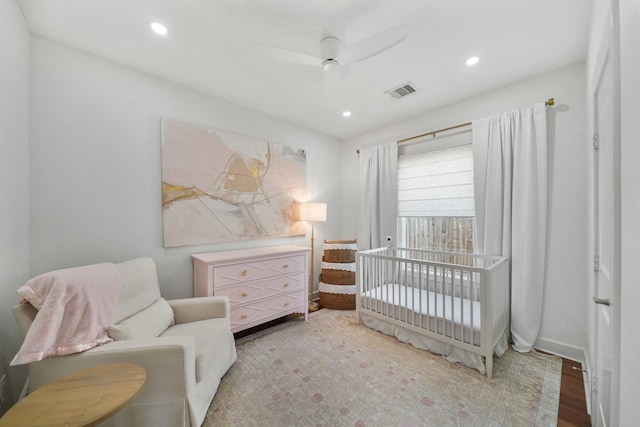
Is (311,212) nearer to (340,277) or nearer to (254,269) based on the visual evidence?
(340,277)

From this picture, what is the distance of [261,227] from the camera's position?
300 cm

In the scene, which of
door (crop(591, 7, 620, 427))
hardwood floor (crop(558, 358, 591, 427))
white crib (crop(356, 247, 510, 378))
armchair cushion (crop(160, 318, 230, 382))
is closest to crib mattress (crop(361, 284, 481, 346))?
white crib (crop(356, 247, 510, 378))

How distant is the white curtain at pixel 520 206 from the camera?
2.18 m

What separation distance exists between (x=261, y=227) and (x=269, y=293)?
2.70ft

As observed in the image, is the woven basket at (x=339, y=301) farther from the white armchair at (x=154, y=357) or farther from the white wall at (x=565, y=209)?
the white wall at (x=565, y=209)

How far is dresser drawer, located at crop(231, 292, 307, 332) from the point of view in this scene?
2.34 m

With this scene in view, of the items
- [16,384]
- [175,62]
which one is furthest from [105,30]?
[16,384]

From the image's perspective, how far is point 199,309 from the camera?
200cm

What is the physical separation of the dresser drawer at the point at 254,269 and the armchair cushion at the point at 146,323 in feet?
1.43

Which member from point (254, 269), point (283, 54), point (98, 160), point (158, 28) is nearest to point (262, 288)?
point (254, 269)

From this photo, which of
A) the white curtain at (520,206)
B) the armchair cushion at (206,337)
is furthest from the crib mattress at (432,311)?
the armchair cushion at (206,337)

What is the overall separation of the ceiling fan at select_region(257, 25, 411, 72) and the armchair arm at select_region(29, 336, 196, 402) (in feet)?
6.16

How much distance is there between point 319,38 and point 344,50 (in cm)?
32

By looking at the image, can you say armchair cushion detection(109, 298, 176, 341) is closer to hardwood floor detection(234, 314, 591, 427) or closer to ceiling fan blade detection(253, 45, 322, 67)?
ceiling fan blade detection(253, 45, 322, 67)
